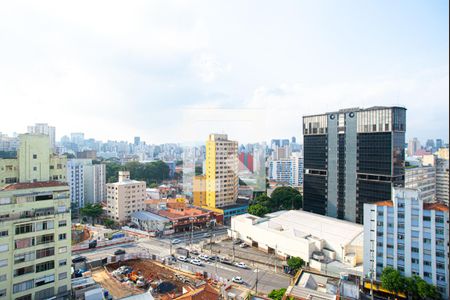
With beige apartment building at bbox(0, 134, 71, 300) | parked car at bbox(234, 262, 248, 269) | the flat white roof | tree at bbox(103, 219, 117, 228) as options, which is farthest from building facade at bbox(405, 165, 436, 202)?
beige apartment building at bbox(0, 134, 71, 300)

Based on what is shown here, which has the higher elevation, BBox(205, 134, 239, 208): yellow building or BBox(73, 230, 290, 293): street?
BBox(205, 134, 239, 208): yellow building

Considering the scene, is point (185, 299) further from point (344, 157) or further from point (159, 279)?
point (344, 157)

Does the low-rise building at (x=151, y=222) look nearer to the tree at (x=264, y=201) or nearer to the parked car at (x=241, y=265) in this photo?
the parked car at (x=241, y=265)

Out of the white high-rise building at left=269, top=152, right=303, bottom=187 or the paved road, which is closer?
the paved road

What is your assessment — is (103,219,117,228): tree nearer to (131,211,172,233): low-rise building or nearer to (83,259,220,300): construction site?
(131,211,172,233): low-rise building

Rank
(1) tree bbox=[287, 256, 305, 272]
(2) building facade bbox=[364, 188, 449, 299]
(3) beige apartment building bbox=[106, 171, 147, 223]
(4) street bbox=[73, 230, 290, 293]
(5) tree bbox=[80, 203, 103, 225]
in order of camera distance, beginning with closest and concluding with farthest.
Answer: (2) building facade bbox=[364, 188, 449, 299] → (4) street bbox=[73, 230, 290, 293] → (1) tree bbox=[287, 256, 305, 272] → (5) tree bbox=[80, 203, 103, 225] → (3) beige apartment building bbox=[106, 171, 147, 223]

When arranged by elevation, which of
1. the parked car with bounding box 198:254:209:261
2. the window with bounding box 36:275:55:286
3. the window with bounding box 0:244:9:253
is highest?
the window with bounding box 0:244:9:253

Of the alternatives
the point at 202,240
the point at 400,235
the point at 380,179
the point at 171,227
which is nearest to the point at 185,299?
the point at 400,235

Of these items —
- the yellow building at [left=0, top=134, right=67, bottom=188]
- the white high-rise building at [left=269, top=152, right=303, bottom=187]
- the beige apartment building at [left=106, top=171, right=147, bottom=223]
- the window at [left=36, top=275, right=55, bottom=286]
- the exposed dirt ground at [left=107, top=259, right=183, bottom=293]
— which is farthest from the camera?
the white high-rise building at [left=269, top=152, right=303, bottom=187]
